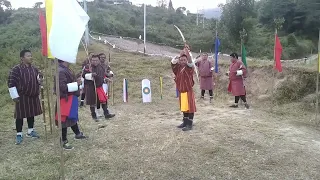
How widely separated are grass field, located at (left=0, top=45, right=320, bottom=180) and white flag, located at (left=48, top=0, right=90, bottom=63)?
1.79 meters

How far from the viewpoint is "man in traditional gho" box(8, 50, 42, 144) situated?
19.2 ft

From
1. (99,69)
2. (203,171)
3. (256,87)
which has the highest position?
(99,69)

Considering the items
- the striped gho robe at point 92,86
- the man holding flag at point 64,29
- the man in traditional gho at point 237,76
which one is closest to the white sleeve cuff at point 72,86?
the man holding flag at point 64,29

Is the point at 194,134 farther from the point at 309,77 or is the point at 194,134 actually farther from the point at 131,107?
the point at 309,77

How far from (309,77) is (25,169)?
8.19 metres

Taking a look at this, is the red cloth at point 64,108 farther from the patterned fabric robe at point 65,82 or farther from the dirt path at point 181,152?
the dirt path at point 181,152

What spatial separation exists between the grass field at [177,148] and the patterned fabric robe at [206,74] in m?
1.41

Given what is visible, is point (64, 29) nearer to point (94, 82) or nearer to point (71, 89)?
point (71, 89)

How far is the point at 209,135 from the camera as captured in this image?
6.25m

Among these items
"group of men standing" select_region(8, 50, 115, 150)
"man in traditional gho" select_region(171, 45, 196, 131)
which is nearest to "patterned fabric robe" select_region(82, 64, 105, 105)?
"group of men standing" select_region(8, 50, 115, 150)

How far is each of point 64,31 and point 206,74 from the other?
682cm

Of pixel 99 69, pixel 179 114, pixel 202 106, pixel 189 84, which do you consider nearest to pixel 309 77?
pixel 202 106

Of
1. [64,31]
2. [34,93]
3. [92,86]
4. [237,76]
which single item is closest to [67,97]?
[34,93]

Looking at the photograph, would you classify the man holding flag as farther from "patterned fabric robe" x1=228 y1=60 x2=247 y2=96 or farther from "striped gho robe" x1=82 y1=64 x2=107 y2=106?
"patterned fabric robe" x1=228 y1=60 x2=247 y2=96
